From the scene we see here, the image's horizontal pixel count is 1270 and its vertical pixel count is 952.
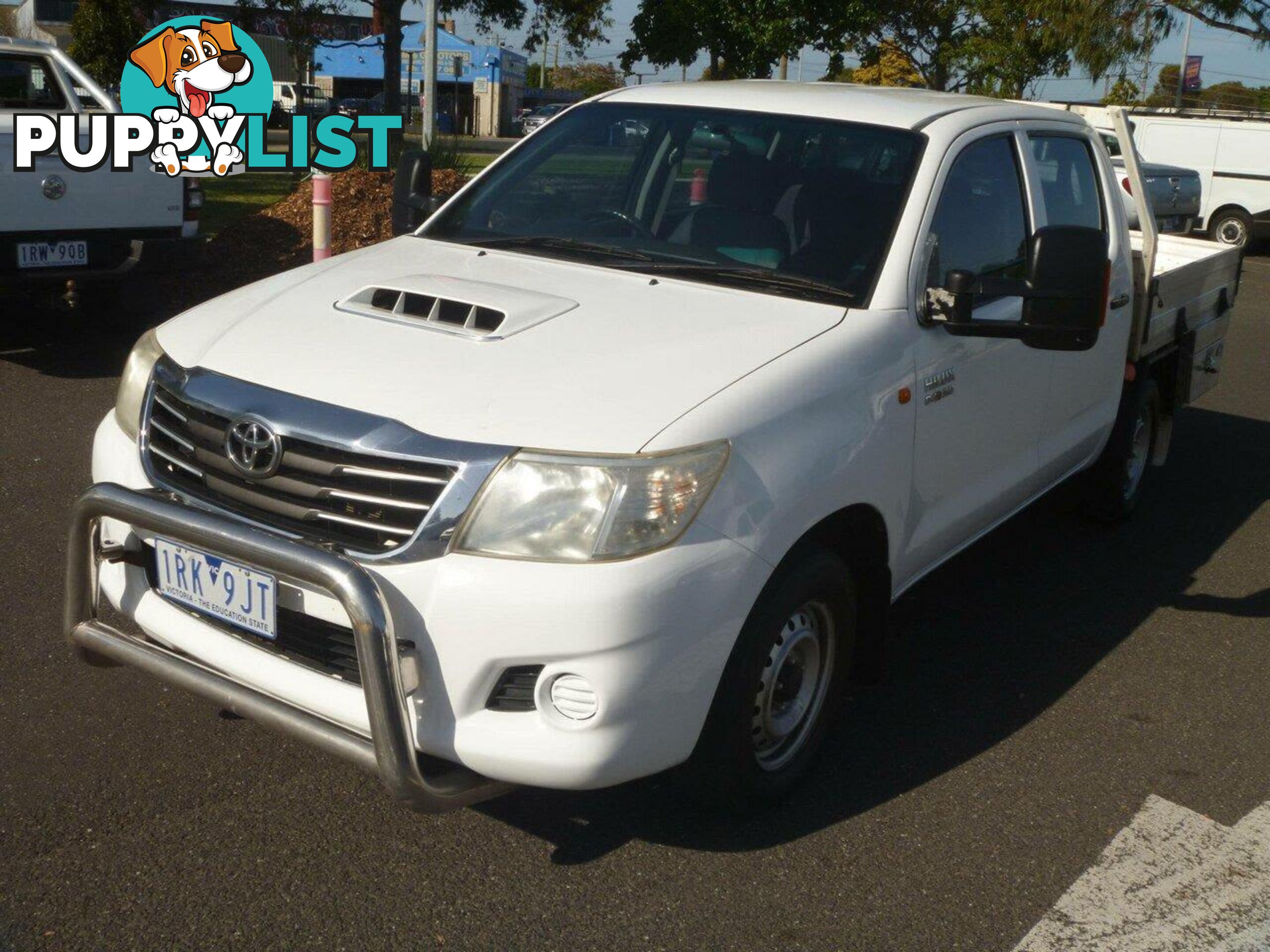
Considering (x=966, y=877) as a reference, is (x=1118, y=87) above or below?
above

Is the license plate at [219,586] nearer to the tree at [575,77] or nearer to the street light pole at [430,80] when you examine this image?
the street light pole at [430,80]

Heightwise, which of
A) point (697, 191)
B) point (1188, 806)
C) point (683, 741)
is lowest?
point (1188, 806)

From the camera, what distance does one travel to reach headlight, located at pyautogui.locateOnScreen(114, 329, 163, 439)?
3557 millimetres

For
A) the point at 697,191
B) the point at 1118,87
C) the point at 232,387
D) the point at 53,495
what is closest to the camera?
the point at 232,387

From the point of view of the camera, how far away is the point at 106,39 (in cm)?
3244

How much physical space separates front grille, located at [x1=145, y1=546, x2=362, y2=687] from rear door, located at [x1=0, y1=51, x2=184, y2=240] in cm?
527

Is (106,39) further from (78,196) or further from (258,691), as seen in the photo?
(258,691)

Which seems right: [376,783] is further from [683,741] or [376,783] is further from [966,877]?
[966,877]

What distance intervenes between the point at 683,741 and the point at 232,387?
1334mm

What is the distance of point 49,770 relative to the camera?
11.9ft

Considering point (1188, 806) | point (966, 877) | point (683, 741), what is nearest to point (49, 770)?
point (683, 741)

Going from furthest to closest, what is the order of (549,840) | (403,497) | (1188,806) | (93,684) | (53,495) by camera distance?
(53,495) → (93,684) → (1188,806) → (549,840) → (403,497)

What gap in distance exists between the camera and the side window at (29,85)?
9.31 meters

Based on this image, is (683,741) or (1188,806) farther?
(1188,806)
